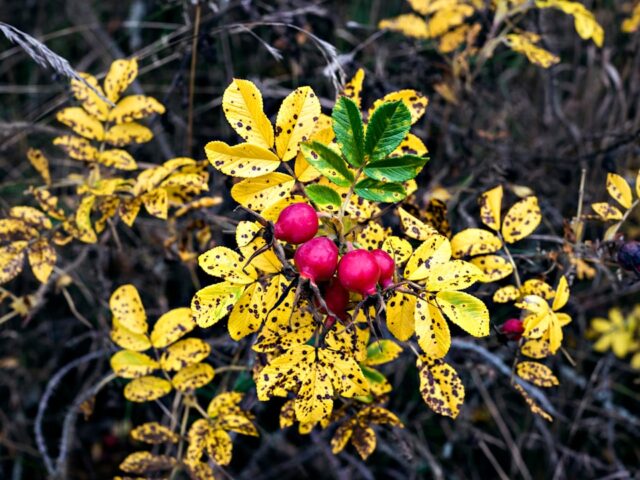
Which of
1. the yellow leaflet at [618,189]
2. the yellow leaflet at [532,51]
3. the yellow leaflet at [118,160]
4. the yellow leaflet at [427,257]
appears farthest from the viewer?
the yellow leaflet at [532,51]

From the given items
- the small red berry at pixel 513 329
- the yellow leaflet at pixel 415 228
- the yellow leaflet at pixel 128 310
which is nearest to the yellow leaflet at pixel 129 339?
the yellow leaflet at pixel 128 310

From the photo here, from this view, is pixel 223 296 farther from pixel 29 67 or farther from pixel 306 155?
pixel 29 67

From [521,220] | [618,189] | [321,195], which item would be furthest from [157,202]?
[618,189]

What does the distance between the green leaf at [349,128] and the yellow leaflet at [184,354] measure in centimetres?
48

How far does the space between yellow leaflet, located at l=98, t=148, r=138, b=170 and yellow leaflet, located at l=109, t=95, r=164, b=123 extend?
Answer: 74 mm

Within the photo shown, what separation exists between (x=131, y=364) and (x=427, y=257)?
0.58 meters

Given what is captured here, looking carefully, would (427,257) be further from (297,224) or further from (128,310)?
(128,310)

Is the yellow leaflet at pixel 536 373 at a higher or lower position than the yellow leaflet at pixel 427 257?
lower

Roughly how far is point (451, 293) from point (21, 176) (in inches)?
66.0

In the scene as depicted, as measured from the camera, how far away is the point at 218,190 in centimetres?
151

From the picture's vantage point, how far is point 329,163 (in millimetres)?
814

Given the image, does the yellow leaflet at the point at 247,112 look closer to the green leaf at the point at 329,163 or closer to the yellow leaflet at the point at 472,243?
the green leaf at the point at 329,163

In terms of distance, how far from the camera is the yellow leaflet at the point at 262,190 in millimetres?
869

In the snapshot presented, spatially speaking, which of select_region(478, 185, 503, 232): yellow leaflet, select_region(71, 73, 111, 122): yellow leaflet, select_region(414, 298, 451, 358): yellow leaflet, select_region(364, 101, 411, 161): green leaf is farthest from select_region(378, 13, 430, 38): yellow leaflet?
select_region(414, 298, 451, 358): yellow leaflet
